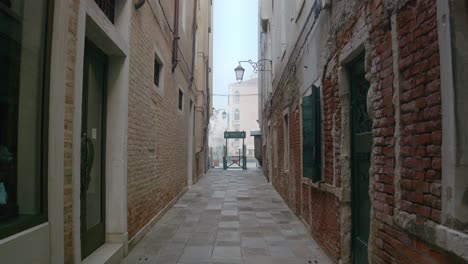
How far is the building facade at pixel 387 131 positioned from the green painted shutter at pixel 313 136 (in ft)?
0.05

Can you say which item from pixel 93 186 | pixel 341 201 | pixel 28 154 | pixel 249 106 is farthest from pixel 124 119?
pixel 249 106

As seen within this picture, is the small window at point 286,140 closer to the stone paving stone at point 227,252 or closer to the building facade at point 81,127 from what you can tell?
the building facade at point 81,127

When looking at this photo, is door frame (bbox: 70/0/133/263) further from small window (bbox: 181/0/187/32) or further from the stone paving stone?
small window (bbox: 181/0/187/32)

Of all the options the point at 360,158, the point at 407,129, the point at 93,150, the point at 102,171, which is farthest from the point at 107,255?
the point at 407,129

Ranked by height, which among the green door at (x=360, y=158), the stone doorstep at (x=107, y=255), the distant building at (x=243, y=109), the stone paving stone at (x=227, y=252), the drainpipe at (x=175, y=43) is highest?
the distant building at (x=243, y=109)

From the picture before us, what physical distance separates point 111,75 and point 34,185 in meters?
2.55

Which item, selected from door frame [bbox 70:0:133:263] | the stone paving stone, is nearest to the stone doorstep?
door frame [bbox 70:0:133:263]

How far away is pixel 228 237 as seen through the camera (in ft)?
21.4

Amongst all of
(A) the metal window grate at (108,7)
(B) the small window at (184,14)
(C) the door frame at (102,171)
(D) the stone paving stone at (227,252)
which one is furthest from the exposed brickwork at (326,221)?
(B) the small window at (184,14)

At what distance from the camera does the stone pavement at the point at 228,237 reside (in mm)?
5273

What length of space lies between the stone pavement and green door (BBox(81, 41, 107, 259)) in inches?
26.6

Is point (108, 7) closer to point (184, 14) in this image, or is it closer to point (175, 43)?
point (175, 43)

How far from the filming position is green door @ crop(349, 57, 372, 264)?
406cm

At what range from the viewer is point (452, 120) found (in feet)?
7.12
